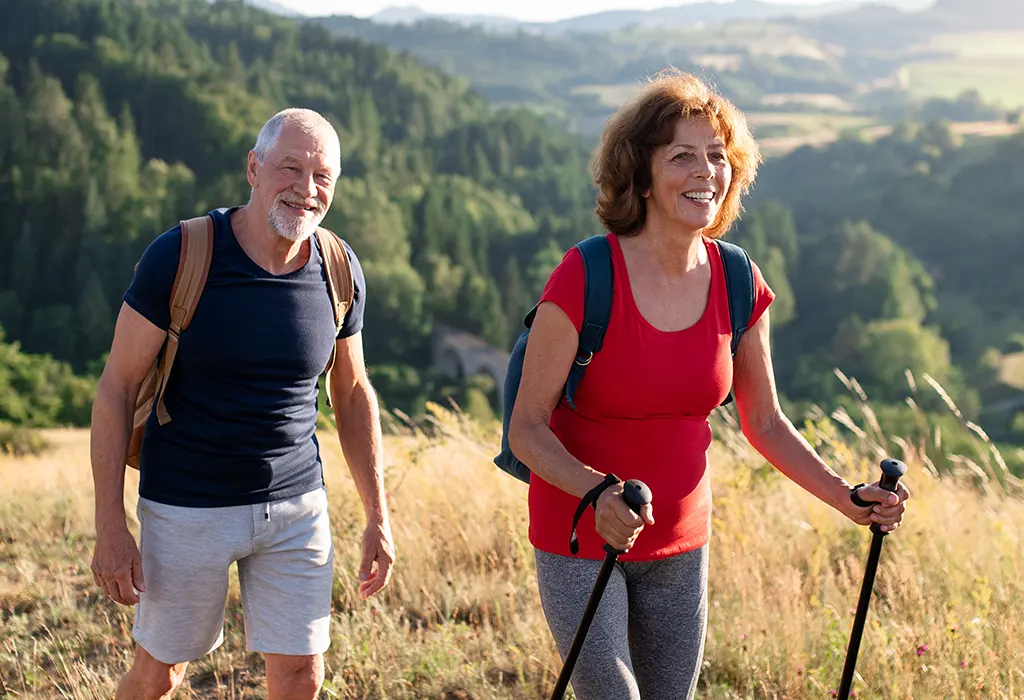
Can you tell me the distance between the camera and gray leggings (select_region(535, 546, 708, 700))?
2227 millimetres

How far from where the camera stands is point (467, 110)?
12238cm

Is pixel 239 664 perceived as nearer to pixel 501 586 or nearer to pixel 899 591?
pixel 501 586

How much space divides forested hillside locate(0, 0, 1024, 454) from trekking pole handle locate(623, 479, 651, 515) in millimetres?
45960

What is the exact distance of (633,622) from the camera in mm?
2451

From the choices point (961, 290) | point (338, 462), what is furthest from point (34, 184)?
point (338, 462)

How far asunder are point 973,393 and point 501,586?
64.3m

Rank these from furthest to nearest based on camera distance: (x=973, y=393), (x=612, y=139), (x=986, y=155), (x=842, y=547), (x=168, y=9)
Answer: (x=168, y=9)
(x=986, y=155)
(x=973, y=393)
(x=842, y=547)
(x=612, y=139)

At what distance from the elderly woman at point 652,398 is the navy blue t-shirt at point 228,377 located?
62cm

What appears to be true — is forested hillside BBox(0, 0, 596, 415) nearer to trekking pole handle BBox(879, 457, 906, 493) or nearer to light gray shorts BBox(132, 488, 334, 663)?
light gray shorts BBox(132, 488, 334, 663)

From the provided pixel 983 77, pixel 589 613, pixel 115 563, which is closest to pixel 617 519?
pixel 589 613

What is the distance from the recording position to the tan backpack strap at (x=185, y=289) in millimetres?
2477

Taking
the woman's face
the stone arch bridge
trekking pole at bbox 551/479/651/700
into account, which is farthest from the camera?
the stone arch bridge

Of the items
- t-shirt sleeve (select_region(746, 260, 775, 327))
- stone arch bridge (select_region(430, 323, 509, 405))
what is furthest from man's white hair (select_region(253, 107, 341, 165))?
stone arch bridge (select_region(430, 323, 509, 405))

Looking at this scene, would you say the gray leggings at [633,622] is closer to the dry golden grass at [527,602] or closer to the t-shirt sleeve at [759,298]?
the t-shirt sleeve at [759,298]
